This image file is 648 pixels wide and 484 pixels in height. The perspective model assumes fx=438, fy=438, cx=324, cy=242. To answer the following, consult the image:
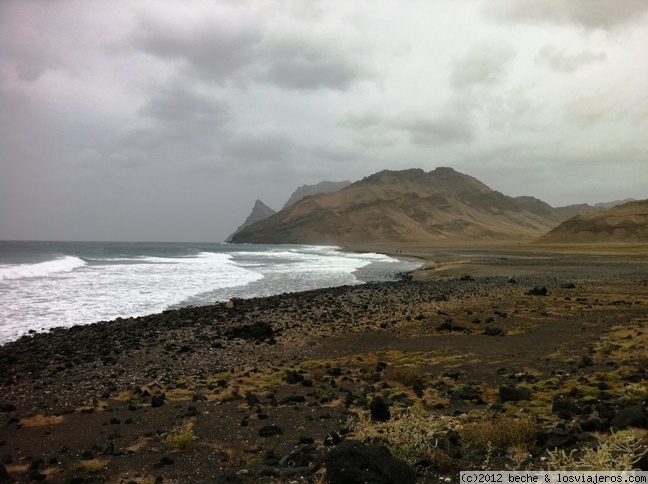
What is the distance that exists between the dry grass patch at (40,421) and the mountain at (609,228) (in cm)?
13095

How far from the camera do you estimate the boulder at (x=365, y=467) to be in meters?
4.80

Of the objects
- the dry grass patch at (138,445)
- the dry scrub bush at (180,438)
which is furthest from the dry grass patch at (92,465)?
the dry scrub bush at (180,438)

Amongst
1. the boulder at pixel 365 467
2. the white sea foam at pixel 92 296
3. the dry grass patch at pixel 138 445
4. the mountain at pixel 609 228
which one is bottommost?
the white sea foam at pixel 92 296

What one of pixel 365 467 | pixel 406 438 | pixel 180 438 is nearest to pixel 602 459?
pixel 406 438

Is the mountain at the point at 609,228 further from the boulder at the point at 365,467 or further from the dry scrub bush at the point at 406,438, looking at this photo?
the boulder at the point at 365,467

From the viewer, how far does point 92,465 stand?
258 inches

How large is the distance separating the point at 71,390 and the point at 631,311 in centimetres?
1998

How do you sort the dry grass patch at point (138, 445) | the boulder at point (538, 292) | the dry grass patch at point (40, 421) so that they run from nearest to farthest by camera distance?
the dry grass patch at point (138, 445)
the dry grass patch at point (40, 421)
the boulder at point (538, 292)

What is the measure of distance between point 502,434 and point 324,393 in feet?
14.5

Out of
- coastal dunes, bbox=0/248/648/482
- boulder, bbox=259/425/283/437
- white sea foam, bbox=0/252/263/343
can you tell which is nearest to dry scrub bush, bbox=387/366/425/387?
coastal dunes, bbox=0/248/648/482

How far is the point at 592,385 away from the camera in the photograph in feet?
29.6

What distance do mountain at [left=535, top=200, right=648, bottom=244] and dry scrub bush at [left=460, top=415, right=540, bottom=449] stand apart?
128m

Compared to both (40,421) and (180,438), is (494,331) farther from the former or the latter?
(40,421)

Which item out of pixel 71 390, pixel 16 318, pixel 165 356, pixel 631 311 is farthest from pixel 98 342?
pixel 631 311
